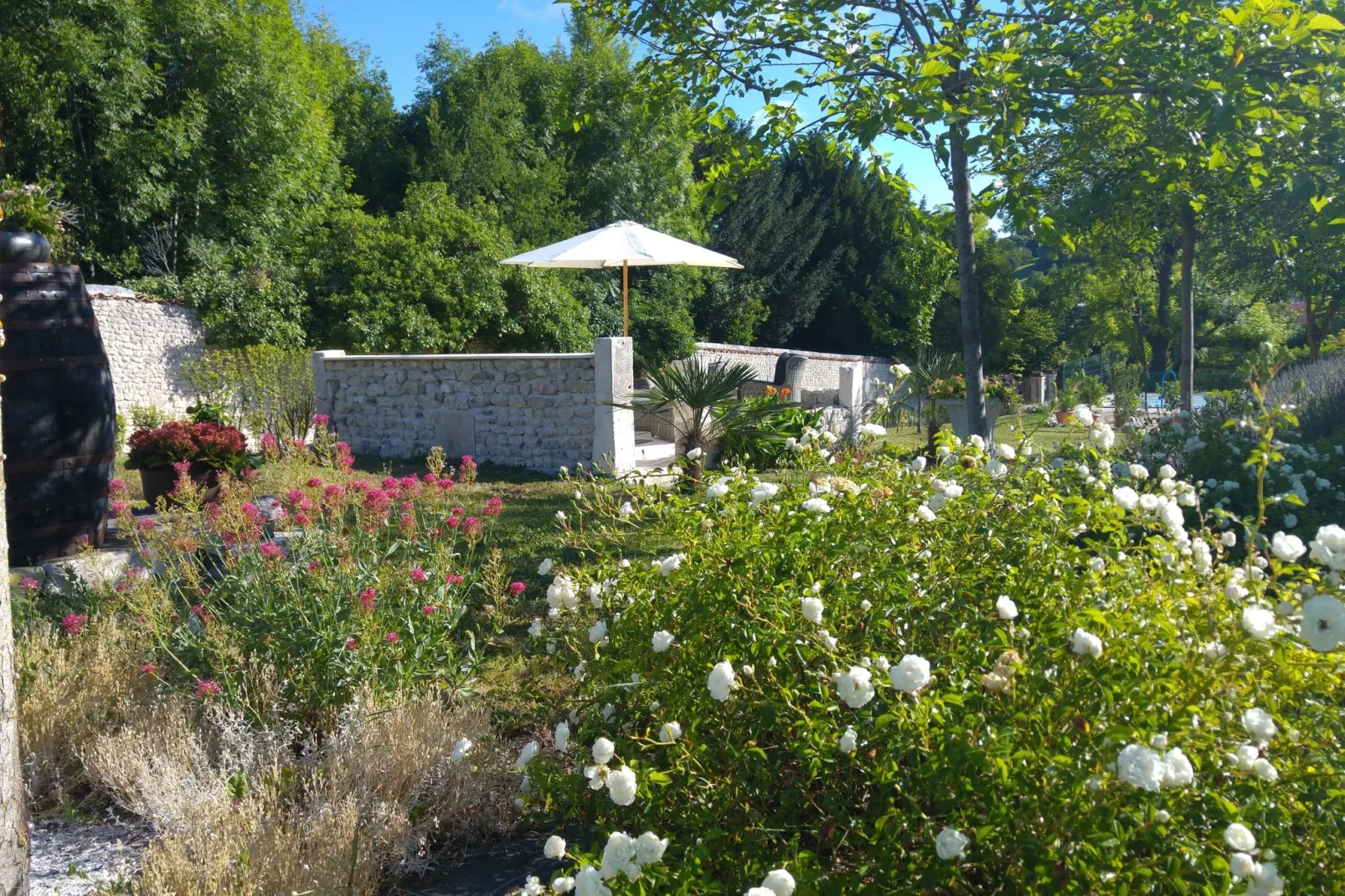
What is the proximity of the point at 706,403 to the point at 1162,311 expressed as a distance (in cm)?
1920

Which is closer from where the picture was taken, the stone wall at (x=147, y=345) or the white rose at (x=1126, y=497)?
the white rose at (x=1126, y=497)

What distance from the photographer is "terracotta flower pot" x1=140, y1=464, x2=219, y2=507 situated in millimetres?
6828

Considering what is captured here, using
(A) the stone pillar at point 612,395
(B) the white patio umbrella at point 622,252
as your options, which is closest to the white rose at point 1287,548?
(A) the stone pillar at point 612,395

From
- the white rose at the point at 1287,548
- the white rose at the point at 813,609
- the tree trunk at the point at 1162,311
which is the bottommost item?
the white rose at the point at 813,609

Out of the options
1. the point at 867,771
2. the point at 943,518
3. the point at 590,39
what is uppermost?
the point at 590,39

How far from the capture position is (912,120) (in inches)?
187

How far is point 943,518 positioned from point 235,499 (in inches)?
110

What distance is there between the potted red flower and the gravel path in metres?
4.18

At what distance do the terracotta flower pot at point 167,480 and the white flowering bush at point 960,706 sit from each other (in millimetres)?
5163

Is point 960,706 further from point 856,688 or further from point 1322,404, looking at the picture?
point 1322,404

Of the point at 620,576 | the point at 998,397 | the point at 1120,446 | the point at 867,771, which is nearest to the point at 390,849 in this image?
the point at 620,576

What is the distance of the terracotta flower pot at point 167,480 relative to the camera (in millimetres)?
6828

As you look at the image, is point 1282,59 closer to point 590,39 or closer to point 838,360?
point 838,360

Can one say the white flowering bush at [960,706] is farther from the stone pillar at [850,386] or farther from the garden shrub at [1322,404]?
the stone pillar at [850,386]
